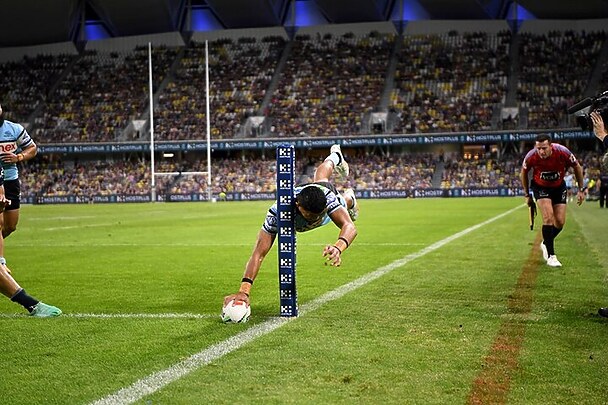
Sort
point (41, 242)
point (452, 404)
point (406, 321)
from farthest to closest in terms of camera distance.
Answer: point (41, 242) < point (406, 321) < point (452, 404)

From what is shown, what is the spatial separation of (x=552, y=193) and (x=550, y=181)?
22 cm

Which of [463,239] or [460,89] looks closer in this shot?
[463,239]

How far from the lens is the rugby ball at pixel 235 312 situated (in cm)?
711

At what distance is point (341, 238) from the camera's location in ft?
23.1

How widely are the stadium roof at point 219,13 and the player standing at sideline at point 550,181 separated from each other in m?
53.2

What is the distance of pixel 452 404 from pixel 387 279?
5.97 m

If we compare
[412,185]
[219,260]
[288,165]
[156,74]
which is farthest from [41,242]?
[156,74]

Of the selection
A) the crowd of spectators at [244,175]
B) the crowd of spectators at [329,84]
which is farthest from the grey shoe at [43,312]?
the crowd of spectators at [329,84]

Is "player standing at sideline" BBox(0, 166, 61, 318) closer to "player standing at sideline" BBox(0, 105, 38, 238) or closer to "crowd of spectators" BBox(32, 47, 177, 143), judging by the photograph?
"player standing at sideline" BBox(0, 105, 38, 238)

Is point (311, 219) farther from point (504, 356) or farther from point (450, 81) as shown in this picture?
point (450, 81)

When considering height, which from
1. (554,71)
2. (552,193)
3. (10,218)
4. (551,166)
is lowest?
(10,218)

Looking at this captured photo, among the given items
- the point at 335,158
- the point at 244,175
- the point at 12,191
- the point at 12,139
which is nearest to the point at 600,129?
the point at 335,158

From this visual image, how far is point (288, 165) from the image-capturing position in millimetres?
Answer: 7355

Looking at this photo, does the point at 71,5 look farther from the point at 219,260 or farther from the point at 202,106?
the point at 219,260
